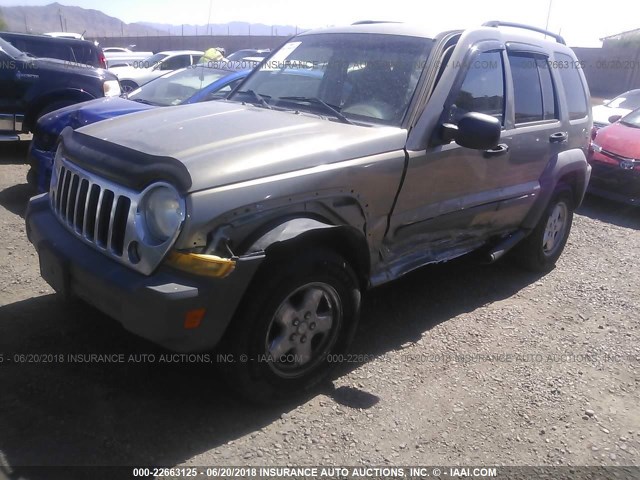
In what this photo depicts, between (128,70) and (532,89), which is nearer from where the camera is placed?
(532,89)

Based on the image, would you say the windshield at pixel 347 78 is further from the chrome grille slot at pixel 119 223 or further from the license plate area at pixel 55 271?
the license plate area at pixel 55 271

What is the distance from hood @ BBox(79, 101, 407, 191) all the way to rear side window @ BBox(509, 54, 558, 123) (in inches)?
59.4

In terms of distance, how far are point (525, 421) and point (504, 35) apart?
9.11ft

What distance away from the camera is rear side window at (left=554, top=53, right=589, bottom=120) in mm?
5109

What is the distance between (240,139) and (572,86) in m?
3.58

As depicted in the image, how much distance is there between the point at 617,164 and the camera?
784 centimetres

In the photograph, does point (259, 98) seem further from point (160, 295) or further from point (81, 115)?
point (81, 115)

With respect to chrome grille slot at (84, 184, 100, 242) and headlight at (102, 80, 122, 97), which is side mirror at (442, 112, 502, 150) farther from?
headlight at (102, 80, 122, 97)

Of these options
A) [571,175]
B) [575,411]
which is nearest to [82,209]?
[575,411]

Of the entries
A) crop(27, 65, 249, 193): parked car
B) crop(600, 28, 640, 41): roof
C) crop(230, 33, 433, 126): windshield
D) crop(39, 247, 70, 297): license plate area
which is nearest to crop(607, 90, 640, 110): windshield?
crop(27, 65, 249, 193): parked car

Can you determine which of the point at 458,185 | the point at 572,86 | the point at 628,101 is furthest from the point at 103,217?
the point at 628,101

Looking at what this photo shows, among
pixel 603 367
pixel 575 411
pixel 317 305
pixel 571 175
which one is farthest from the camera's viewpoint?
pixel 571 175

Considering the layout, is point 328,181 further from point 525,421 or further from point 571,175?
point 571,175

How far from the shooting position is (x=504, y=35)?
4348 mm
